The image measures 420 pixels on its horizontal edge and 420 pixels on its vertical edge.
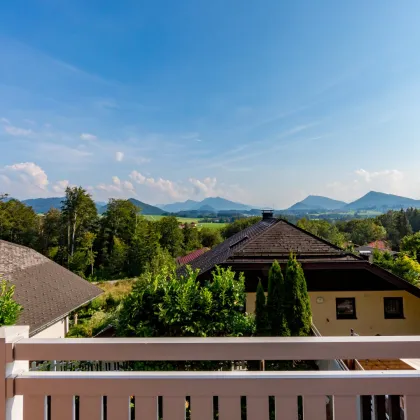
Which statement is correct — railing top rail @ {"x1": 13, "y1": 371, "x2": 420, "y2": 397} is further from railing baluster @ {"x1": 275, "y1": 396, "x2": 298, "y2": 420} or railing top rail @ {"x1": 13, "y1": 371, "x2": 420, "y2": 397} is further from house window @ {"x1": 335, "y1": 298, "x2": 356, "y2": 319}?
house window @ {"x1": 335, "y1": 298, "x2": 356, "y2": 319}

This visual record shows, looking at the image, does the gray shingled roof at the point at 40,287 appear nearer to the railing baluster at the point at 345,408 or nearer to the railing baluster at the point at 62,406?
the railing baluster at the point at 62,406

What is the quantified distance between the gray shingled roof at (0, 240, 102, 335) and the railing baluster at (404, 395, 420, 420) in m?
9.31

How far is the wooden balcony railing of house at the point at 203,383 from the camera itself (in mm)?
962

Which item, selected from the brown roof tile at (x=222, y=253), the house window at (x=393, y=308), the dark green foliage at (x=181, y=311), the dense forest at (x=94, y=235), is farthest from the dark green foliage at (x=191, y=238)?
the dark green foliage at (x=181, y=311)

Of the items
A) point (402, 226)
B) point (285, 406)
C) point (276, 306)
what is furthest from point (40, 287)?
point (402, 226)

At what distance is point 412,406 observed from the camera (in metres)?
0.97

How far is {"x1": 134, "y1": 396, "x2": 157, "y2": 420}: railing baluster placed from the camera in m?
0.97

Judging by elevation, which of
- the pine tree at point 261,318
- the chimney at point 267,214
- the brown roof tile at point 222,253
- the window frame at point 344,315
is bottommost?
the window frame at point 344,315

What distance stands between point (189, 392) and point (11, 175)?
29257 millimetres

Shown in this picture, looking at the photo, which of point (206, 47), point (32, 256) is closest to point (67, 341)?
point (206, 47)

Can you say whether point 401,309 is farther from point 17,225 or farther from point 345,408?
point 17,225

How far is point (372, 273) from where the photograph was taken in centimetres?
832

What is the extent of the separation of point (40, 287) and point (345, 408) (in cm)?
1268

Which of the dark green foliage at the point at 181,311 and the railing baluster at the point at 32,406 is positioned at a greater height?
the railing baluster at the point at 32,406
